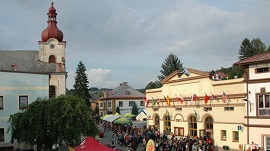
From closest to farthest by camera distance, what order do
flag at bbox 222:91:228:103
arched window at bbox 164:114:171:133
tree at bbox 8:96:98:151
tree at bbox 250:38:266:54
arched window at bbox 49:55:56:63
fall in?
tree at bbox 8:96:98:151
flag at bbox 222:91:228:103
arched window at bbox 164:114:171:133
arched window at bbox 49:55:56:63
tree at bbox 250:38:266:54

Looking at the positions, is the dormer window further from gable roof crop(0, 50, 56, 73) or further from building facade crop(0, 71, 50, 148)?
gable roof crop(0, 50, 56, 73)

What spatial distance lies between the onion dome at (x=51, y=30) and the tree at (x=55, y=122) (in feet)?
108

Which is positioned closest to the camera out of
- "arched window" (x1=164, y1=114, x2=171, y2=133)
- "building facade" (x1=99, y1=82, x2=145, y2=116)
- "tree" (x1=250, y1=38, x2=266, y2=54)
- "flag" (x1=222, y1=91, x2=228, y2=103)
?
"flag" (x1=222, y1=91, x2=228, y2=103)

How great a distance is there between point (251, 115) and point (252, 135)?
158 centimetres

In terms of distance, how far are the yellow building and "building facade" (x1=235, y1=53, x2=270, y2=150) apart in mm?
826

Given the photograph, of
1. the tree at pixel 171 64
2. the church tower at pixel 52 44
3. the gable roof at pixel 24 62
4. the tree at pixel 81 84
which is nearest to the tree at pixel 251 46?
the tree at pixel 171 64

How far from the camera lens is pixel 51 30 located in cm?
5353

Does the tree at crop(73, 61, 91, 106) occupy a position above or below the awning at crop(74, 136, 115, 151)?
above

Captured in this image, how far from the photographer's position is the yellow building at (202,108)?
27.0 meters

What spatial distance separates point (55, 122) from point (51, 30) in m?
35.7

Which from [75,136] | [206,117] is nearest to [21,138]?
[75,136]

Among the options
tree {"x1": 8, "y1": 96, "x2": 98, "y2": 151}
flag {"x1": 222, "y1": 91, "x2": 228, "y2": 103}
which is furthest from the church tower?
flag {"x1": 222, "y1": 91, "x2": 228, "y2": 103}

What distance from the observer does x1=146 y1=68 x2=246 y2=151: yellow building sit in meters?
27.0

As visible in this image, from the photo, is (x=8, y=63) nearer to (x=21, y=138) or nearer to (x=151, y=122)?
(x=151, y=122)
